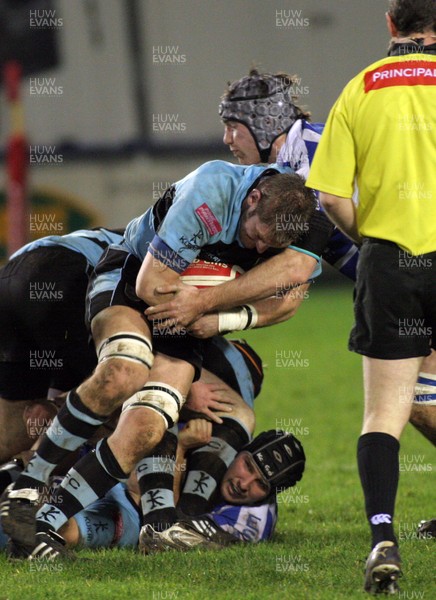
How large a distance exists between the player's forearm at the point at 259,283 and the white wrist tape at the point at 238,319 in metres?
0.06

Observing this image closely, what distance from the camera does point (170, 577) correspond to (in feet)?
14.2

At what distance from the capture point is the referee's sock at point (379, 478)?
405cm

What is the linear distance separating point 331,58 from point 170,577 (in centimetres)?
2117

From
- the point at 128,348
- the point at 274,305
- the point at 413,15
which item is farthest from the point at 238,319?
the point at 413,15

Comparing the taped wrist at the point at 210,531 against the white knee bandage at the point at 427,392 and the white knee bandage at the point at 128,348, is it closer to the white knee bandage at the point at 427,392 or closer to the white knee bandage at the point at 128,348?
the white knee bandage at the point at 128,348

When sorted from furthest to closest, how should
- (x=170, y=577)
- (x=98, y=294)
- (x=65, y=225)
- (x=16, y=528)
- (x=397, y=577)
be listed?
(x=65, y=225) → (x=98, y=294) → (x=16, y=528) → (x=170, y=577) → (x=397, y=577)

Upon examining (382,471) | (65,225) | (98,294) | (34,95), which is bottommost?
(65,225)

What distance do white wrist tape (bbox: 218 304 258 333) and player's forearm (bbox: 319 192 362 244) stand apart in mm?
868

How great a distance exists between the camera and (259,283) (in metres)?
5.05

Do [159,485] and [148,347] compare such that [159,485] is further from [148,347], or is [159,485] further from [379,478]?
[379,478]

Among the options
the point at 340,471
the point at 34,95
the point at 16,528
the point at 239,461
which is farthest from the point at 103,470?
the point at 34,95

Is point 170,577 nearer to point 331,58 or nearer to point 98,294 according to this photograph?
point 98,294

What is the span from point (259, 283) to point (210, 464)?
3.13ft

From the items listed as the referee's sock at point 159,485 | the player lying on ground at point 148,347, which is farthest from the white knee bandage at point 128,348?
the referee's sock at point 159,485
